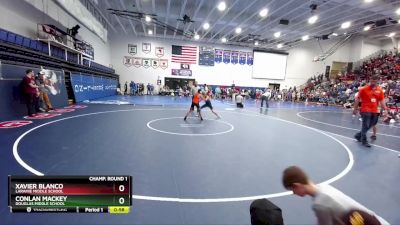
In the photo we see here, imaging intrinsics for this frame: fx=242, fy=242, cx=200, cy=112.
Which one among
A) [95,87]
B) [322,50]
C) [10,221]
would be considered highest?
[322,50]

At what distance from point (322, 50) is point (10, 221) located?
38.8m

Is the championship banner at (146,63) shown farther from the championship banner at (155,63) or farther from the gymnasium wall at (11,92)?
the gymnasium wall at (11,92)

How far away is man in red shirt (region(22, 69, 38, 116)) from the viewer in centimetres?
917

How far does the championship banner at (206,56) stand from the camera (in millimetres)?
32406

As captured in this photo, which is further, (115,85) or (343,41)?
(343,41)

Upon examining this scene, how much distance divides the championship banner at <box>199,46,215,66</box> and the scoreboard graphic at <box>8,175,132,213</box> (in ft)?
103

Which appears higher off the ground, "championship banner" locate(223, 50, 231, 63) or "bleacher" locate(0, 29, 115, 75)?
"championship banner" locate(223, 50, 231, 63)

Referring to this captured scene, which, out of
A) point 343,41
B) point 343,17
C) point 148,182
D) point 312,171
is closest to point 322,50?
point 343,41

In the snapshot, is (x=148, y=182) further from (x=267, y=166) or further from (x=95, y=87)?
(x=95, y=87)

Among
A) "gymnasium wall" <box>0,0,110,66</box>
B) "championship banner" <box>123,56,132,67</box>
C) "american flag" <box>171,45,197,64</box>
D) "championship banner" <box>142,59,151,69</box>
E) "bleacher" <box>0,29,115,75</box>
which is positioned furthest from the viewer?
"american flag" <box>171,45,197,64</box>

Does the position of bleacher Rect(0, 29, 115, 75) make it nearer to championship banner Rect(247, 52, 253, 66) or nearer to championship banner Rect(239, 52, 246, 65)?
championship banner Rect(239, 52, 246, 65)

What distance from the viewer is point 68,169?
4.38 meters

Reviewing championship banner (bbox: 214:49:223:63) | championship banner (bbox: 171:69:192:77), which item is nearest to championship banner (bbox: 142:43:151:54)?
championship banner (bbox: 171:69:192:77)

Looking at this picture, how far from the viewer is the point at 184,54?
32.0 meters
